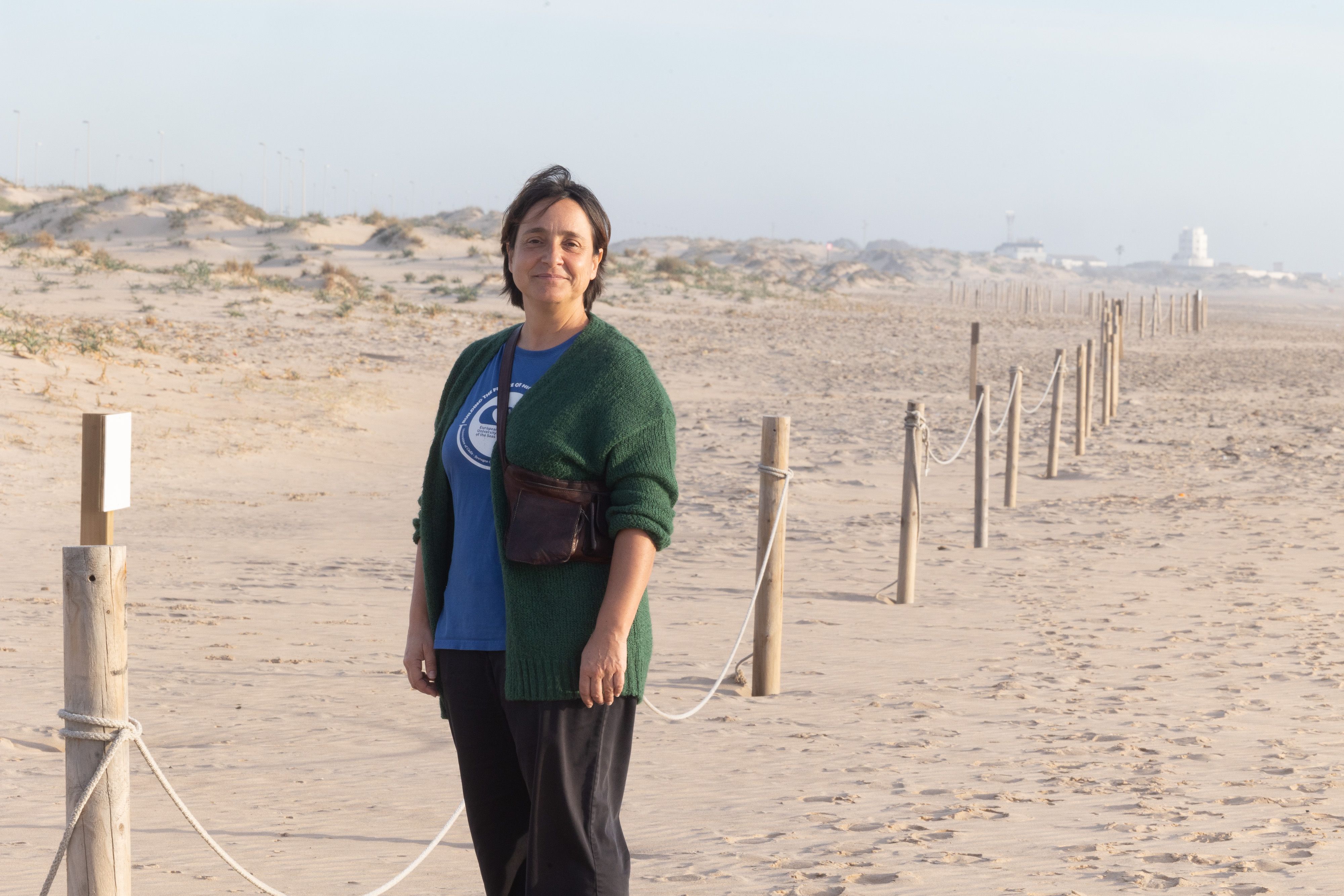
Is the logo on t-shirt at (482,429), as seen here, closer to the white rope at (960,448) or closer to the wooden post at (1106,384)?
the white rope at (960,448)

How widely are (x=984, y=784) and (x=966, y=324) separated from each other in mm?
33687

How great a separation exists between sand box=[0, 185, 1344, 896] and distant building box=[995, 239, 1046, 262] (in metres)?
170

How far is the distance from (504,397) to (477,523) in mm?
253

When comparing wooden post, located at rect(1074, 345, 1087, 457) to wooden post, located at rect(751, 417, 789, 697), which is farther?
wooden post, located at rect(1074, 345, 1087, 457)

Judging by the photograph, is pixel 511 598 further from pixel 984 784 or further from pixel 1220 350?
pixel 1220 350

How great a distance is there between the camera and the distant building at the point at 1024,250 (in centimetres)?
18212

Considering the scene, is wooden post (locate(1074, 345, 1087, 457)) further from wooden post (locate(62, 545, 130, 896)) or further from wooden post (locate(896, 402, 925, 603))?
wooden post (locate(62, 545, 130, 896))

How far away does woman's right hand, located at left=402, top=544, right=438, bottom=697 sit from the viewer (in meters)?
2.70

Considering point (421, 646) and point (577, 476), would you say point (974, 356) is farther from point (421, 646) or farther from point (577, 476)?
point (577, 476)

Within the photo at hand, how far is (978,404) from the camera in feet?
30.1

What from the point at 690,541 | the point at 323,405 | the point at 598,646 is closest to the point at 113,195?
the point at 323,405

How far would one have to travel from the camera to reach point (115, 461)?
90.5 inches

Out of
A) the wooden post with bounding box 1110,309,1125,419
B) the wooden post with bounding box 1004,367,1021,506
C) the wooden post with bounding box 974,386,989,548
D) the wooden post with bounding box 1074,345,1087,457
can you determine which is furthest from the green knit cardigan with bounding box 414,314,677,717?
the wooden post with bounding box 1110,309,1125,419

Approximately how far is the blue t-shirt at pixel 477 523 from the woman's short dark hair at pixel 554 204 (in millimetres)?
153
